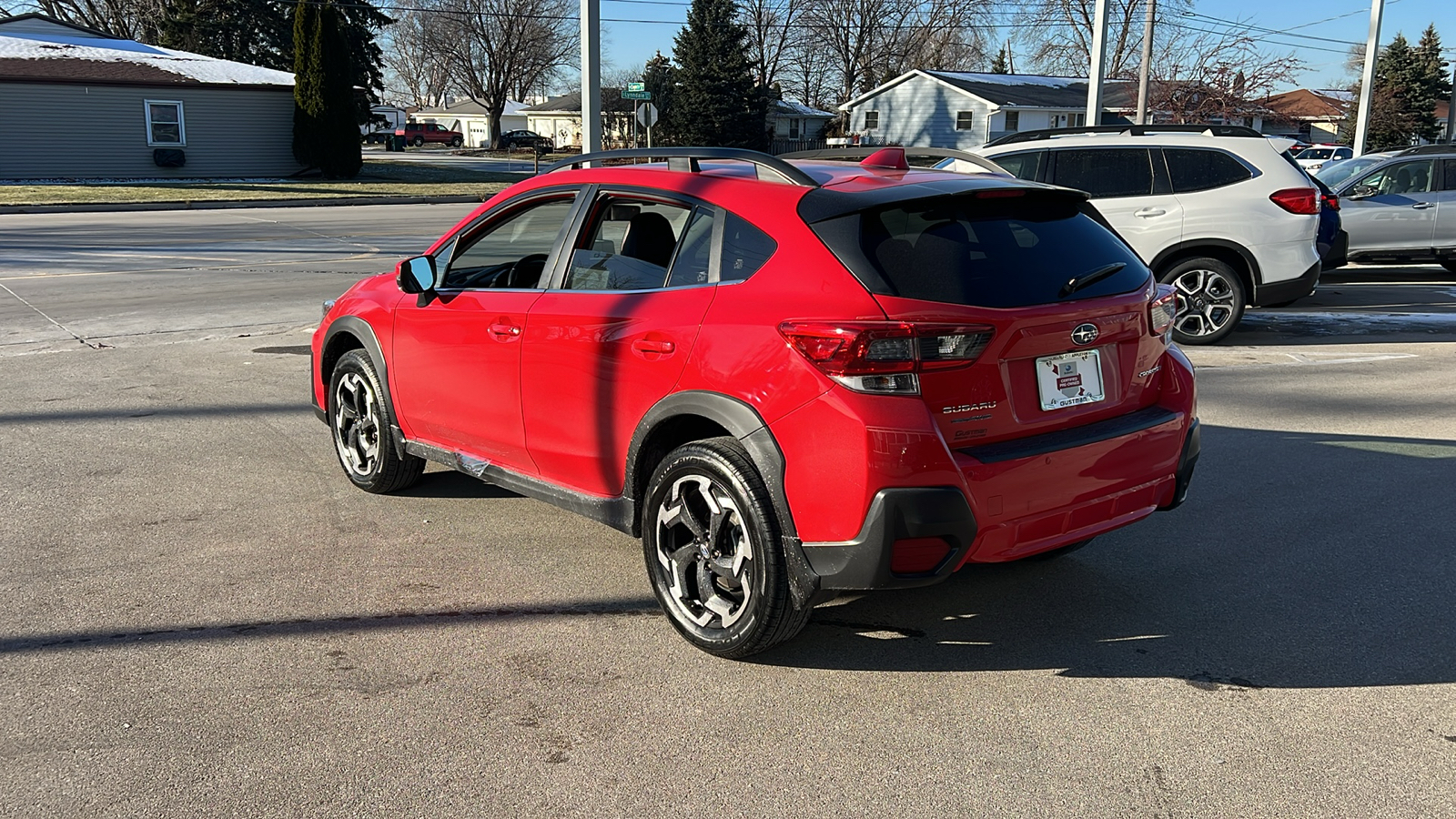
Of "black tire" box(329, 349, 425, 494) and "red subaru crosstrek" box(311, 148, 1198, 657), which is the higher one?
"red subaru crosstrek" box(311, 148, 1198, 657)

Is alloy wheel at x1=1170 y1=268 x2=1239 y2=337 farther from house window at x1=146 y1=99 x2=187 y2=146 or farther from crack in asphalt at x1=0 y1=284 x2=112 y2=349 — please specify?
house window at x1=146 y1=99 x2=187 y2=146

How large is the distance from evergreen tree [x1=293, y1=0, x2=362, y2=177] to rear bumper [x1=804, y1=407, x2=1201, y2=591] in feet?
120

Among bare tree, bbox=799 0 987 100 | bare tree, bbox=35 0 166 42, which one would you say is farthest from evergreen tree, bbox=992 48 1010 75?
bare tree, bbox=35 0 166 42

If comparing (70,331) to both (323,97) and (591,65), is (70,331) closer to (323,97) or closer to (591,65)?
(591,65)

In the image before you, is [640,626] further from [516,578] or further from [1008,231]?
[1008,231]

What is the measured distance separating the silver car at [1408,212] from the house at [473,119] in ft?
273

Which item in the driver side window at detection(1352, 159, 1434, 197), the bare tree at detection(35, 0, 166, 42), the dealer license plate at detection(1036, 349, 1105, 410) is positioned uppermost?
the bare tree at detection(35, 0, 166, 42)

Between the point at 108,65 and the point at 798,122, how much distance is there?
49.7 metres

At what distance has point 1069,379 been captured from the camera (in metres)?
3.87

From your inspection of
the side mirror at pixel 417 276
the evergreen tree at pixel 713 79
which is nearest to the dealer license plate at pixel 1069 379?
the side mirror at pixel 417 276

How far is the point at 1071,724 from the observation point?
3.52 metres

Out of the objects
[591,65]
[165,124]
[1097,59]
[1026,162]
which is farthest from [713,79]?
[1026,162]

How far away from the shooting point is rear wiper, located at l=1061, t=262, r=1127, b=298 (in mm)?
3938

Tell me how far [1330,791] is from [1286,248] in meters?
7.81
